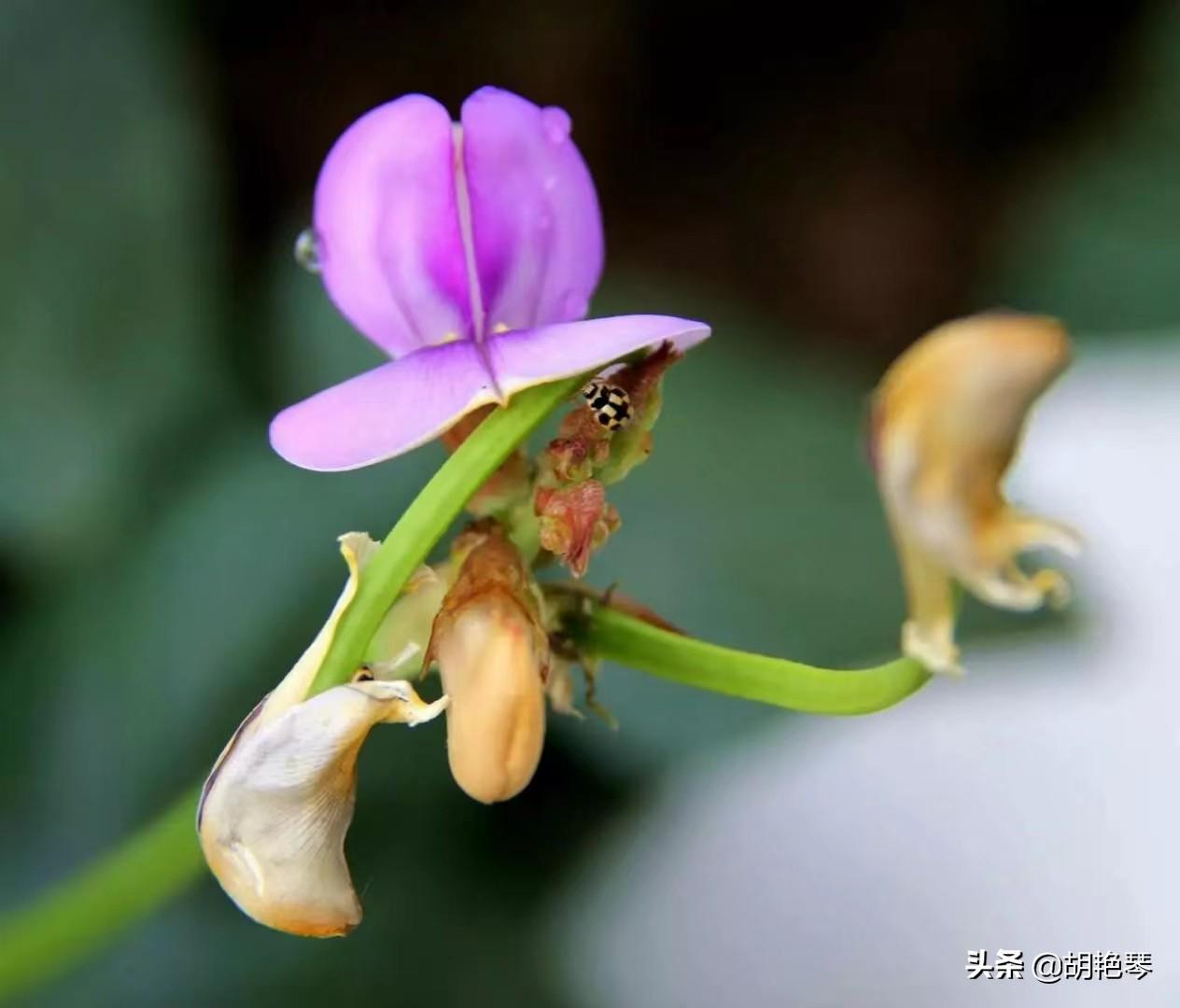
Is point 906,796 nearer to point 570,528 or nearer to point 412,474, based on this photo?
point 412,474

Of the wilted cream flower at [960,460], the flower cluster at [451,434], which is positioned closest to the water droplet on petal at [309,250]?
the flower cluster at [451,434]

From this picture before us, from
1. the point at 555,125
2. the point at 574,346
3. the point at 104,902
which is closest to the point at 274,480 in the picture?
the point at 104,902

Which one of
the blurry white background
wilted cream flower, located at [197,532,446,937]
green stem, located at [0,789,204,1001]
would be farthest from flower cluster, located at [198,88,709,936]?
the blurry white background

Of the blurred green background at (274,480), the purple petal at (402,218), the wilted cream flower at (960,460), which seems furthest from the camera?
the blurred green background at (274,480)

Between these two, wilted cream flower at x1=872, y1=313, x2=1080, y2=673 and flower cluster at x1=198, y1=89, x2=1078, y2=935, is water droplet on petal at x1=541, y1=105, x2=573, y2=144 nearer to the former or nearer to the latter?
flower cluster at x1=198, y1=89, x2=1078, y2=935

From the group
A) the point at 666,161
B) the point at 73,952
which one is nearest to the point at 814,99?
the point at 666,161

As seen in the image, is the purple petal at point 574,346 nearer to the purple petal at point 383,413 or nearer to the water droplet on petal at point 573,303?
the purple petal at point 383,413
